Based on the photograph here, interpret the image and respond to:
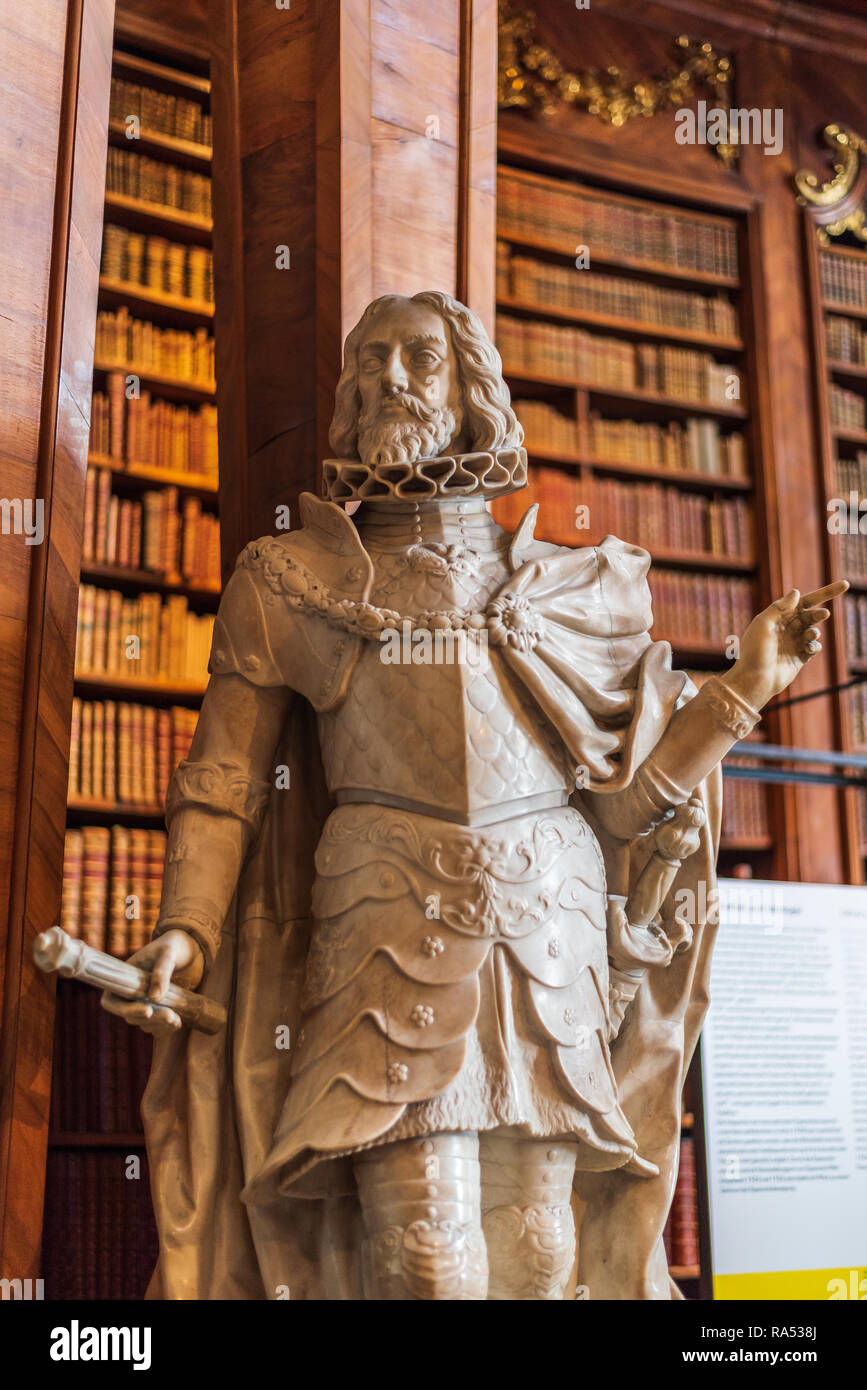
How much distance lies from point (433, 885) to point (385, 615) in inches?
18.8

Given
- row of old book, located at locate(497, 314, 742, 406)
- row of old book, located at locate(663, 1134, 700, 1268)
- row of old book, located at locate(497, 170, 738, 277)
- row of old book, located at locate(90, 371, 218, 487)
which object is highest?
row of old book, located at locate(497, 170, 738, 277)

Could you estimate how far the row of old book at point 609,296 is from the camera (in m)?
5.91

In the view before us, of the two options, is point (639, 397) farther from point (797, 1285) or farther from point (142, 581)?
point (797, 1285)

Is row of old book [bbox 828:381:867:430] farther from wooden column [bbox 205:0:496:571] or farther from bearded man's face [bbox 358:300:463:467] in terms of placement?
bearded man's face [bbox 358:300:463:467]

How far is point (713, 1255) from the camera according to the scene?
3926 millimetres

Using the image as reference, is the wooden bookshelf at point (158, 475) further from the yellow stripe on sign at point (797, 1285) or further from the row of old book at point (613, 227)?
the yellow stripe on sign at point (797, 1285)

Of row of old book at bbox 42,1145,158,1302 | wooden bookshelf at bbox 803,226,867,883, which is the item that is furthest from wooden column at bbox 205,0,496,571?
wooden bookshelf at bbox 803,226,867,883

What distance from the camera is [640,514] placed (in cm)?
595

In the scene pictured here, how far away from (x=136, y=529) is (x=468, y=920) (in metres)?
2.75

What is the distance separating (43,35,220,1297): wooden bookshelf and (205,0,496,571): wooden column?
4.27ft

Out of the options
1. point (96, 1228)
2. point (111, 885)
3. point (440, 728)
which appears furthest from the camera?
point (111, 885)

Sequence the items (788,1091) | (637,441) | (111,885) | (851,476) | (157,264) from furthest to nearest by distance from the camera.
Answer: (851,476)
(637,441)
(157,264)
(111,885)
(788,1091)

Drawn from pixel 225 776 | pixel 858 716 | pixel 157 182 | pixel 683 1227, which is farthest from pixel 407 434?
pixel 858 716

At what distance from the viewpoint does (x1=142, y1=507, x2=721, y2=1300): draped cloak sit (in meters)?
2.70
